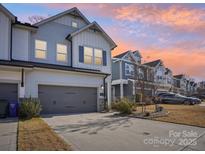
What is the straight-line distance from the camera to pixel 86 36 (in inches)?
810

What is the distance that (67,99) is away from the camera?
1741 centimetres

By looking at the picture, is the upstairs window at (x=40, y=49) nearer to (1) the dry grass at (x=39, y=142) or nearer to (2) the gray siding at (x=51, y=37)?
(2) the gray siding at (x=51, y=37)

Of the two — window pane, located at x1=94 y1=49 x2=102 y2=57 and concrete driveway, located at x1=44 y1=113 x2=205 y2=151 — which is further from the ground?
window pane, located at x1=94 y1=49 x2=102 y2=57

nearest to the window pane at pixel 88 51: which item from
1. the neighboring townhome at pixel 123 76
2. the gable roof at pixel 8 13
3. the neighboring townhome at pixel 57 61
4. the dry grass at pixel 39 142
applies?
the neighboring townhome at pixel 57 61

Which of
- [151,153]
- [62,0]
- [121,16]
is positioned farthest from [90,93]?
[151,153]

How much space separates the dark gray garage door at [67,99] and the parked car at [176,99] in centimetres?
1323

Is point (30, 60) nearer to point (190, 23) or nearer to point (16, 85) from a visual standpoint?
point (16, 85)

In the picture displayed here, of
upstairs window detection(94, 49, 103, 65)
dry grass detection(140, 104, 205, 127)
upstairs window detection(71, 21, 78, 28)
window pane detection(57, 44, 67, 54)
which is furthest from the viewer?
upstairs window detection(94, 49, 103, 65)

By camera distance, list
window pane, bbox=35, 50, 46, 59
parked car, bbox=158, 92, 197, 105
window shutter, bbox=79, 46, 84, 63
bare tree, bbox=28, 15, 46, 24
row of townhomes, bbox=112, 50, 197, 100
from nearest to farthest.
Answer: window pane, bbox=35, 50, 46, 59 < window shutter, bbox=79, 46, 84, 63 < row of townhomes, bbox=112, 50, 197, 100 < parked car, bbox=158, 92, 197, 105 < bare tree, bbox=28, 15, 46, 24

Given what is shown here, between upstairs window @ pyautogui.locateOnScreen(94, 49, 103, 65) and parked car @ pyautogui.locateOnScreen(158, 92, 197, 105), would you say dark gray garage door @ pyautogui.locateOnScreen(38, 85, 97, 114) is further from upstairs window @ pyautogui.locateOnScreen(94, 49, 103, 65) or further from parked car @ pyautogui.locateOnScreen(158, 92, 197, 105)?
parked car @ pyautogui.locateOnScreen(158, 92, 197, 105)

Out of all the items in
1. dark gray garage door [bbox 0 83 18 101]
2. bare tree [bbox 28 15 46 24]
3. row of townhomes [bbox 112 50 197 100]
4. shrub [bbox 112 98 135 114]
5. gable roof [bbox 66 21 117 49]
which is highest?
bare tree [bbox 28 15 46 24]

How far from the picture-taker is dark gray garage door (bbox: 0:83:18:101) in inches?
562

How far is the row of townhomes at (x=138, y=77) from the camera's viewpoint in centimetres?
2055

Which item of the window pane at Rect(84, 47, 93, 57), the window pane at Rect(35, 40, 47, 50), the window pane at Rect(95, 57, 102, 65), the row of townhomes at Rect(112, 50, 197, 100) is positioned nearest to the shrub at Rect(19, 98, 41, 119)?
the window pane at Rect(35, 40, 47, 50)
